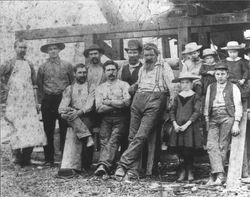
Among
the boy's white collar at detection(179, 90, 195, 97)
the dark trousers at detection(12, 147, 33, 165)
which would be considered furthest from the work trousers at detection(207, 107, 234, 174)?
the dark trousers at detection(12, 147, 33, 165)

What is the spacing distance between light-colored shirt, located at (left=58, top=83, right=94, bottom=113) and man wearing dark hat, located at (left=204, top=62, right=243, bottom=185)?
7.25 ft

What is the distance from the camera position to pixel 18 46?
873 cm

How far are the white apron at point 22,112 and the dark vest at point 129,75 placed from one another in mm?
1957

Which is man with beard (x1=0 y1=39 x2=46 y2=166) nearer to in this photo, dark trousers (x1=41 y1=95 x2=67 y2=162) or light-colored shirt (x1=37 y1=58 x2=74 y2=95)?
dark trousers (x1=41 y1=95 x2=67 y2=162)

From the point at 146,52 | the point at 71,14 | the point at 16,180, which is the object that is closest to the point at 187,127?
the point at 146,52

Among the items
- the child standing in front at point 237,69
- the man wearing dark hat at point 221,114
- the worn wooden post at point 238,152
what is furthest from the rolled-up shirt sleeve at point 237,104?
the child standing in front at point 237,69

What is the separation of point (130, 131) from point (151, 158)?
0.62 m

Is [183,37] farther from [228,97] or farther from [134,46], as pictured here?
[228,97]

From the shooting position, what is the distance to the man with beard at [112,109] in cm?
776

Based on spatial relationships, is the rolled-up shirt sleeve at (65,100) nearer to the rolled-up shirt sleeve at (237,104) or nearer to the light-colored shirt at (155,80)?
the light-colored shirt at (155,80)

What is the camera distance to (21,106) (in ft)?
29.2

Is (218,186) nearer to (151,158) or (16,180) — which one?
(151,158)

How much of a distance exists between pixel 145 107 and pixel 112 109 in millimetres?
606

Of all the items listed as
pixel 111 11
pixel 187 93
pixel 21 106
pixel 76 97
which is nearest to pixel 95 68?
pixel 76 97
